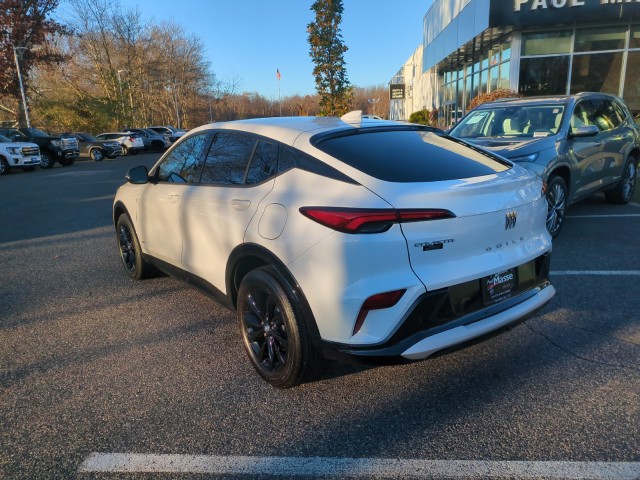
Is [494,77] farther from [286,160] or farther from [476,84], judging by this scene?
[286,160]

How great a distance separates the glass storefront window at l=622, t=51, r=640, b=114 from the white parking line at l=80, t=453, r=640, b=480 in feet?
58.9

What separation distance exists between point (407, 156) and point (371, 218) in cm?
77

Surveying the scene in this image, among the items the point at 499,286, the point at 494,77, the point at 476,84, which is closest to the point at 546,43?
the point at 494,77

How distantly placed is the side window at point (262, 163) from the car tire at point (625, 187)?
6.86 m

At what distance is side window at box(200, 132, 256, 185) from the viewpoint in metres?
3.32

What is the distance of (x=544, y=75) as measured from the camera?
17062mm

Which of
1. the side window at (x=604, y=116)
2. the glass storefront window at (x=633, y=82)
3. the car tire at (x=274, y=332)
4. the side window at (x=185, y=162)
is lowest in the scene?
the car tire at (x=274, y=332)

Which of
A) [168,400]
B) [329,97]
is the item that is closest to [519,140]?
[168,400]

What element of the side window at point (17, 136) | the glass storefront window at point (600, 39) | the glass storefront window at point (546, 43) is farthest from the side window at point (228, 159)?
the side window at point (17, 136)

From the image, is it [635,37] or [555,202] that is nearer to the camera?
[555,202]

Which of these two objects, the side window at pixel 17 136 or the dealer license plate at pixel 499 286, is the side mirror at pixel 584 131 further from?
the side window at pixel 17 136

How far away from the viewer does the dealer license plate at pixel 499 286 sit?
106 inches

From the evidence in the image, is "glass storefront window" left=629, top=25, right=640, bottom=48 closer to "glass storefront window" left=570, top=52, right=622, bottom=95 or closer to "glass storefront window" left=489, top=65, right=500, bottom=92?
"glass storefront window" left=570, top=52, right=622, bottom=95

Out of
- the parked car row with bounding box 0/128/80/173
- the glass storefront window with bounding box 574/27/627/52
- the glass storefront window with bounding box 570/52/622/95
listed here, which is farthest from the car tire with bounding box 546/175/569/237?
the parked car row with bounding box 0/128/80/173
